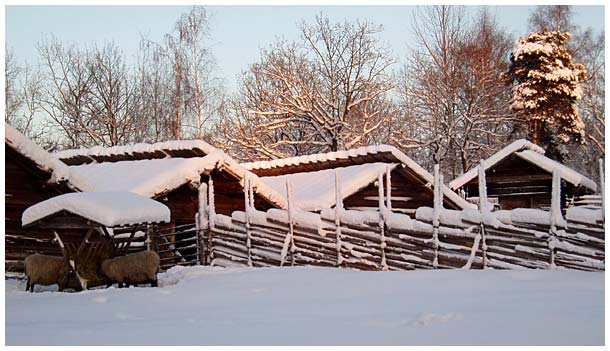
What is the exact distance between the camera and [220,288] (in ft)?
31.3

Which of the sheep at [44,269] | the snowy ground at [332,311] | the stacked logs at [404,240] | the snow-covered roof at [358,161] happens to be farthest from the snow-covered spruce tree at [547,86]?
the sheep at [44,269]

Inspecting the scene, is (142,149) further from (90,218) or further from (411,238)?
(411,238)

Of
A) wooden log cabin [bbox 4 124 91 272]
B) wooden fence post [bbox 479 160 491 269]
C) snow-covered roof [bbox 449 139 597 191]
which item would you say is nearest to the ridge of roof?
wooden log cabin [bbox 4 124 91 272]

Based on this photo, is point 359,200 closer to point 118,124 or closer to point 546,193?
point 546,193

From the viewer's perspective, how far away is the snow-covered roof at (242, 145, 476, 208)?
1680 centimetres

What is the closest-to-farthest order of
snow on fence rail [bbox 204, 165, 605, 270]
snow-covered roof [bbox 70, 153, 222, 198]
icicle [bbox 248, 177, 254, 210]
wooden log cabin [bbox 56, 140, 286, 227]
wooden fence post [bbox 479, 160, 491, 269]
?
1. snow on fence rail [bbox 204, 165, 605, 270]
2. wooden fence post [bbox 479, 160, 491, 269]
3. snow-covered roof [bbox 70, 153, 222, 198]
4. wooden log cabin [bbox 56, 140, 286, 227]
5. icicle [bbox 248, 177, 254, 210]

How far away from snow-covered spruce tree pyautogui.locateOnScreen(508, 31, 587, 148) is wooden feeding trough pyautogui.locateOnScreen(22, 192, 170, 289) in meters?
21.4

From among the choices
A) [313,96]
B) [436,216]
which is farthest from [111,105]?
[436,216]

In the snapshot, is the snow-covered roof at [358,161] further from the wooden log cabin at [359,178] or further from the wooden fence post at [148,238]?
the wooden fence post at [148,238]

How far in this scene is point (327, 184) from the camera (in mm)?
16172

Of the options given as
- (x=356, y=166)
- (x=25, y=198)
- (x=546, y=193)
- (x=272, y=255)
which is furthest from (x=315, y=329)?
(x=546, y=193)

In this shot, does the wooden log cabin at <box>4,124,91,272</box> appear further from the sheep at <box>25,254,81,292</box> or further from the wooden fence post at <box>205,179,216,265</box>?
the wooden fence post at <box>205,179,216,265</box>

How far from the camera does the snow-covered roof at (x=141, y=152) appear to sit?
48.9ft

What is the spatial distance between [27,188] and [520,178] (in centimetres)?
1442
